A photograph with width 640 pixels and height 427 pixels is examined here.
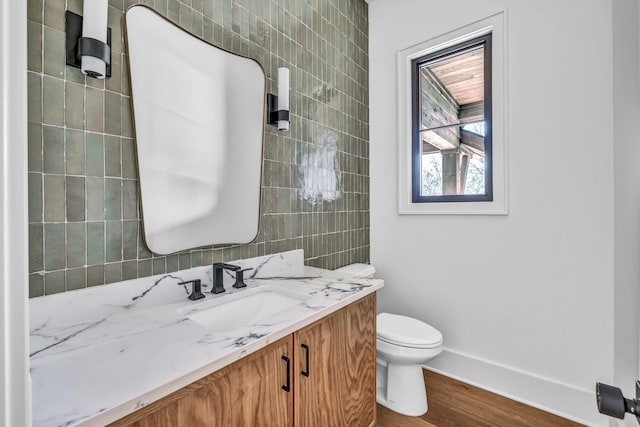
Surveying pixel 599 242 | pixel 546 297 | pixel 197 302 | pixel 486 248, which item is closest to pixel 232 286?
pixel 197 302

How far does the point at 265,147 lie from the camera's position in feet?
5.17

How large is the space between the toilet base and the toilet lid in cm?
18

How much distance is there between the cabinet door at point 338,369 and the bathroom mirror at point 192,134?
603mm

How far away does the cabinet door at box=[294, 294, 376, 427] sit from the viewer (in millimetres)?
1053

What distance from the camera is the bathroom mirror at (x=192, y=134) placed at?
43.7 inches

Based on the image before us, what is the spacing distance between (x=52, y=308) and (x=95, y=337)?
188 millimetres

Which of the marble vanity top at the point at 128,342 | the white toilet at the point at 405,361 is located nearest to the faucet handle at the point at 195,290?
the marble vanity top at the point at 128,342

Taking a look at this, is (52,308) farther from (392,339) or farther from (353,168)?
(353,168)

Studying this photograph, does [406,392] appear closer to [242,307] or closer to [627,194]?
[242,307]

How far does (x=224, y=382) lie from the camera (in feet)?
2.59

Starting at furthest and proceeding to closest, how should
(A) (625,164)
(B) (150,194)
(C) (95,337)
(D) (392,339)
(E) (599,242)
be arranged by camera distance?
(D) (392,339) → (E) (599,242) → (B) (150,194) → (C) (95,337) → (A) (625,164)

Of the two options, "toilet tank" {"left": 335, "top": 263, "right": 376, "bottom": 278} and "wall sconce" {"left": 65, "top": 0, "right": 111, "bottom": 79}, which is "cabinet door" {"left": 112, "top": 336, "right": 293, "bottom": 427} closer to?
"wall sconce" {"left": 65, "top": 0, "right": 111, "bottom": 79}

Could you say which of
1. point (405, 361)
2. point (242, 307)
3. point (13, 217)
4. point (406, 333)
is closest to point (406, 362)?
point (405, 361)

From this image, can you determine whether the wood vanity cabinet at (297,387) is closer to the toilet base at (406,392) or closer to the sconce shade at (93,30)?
the toilet base at (406,392)
